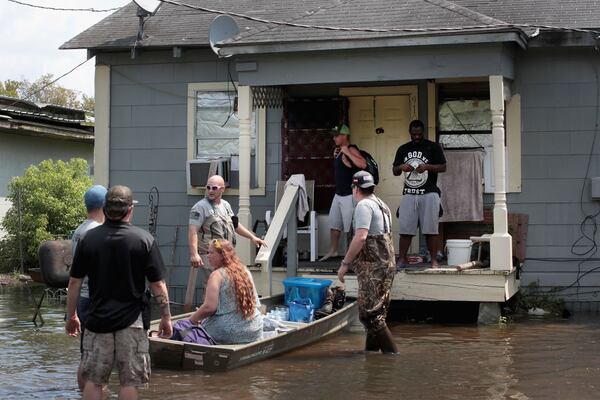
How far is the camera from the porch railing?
1241 centimetres

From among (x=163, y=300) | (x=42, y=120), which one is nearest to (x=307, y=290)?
(x=163, y=300)

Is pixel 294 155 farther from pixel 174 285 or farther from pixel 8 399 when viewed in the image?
pixel 8 399

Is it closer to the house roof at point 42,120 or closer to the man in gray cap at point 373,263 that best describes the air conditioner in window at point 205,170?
the man in gray cap at point 373,263

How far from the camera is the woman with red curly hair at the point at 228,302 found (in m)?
8.91

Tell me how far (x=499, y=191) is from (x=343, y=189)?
7.11ft

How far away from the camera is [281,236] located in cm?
1291

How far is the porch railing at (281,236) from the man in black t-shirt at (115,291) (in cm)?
583

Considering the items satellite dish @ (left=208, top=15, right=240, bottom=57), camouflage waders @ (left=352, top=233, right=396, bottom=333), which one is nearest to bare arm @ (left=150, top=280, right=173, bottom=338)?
camouflage waders @ (left=352, top=233, right=396, bottom=333)

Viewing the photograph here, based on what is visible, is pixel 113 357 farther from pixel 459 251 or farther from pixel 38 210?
pixel 38 210

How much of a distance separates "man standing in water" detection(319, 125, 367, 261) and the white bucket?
1.46 meters

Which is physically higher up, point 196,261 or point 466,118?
point 466,118

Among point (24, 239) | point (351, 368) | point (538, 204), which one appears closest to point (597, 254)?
point (538, 204)

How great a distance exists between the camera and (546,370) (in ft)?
30.4

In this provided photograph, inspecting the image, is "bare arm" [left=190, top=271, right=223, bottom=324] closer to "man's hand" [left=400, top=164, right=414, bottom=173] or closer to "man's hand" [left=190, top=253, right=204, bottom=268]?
"man's hand" [left=190, top=253, right=204, bottom=268]
